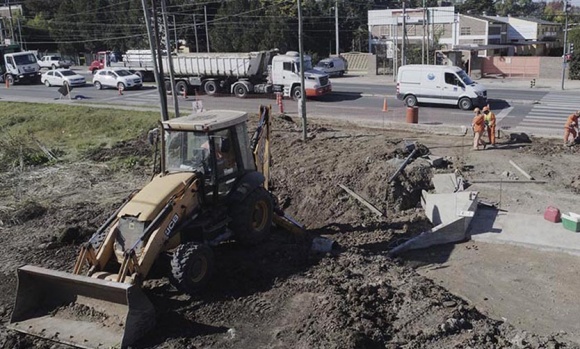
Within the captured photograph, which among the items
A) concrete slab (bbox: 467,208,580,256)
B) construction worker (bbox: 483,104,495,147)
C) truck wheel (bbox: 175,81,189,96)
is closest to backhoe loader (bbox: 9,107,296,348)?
concrete slab (bbox: 467,208,580,256)

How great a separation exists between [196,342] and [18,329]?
8.47 feet

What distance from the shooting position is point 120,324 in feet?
25.7

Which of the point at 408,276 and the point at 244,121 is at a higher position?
the point at 244,121

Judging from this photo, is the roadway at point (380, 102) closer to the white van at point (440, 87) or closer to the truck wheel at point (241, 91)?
the truck wheel at point (241, 91)

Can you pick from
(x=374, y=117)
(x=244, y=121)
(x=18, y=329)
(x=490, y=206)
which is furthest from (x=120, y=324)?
(x=374, y=117)

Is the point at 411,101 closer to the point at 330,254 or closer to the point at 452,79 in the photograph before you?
the point at 452,79

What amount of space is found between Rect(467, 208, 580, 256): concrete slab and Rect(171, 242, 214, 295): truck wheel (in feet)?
19.4

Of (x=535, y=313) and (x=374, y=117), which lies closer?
(x=535, y=313)

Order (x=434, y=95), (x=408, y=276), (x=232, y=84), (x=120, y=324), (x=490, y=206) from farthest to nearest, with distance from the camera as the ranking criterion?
(x=232, y=84) → (x=434, y=95) → (x=490, y=206) → (x=408, y=276) → (x=120, y=324)

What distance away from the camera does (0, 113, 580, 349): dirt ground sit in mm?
7906

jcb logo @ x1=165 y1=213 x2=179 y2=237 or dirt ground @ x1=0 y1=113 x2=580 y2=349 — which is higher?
Result: jcb logo @ x1=165 y1=213 x2=179 y2=237

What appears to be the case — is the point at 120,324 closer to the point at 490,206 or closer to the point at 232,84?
the point at 490,206

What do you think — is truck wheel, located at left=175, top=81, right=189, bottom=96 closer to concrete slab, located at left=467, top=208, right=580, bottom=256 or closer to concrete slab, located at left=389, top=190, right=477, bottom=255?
concrete slab, located at left=389, top=190, right=477, bottom=255

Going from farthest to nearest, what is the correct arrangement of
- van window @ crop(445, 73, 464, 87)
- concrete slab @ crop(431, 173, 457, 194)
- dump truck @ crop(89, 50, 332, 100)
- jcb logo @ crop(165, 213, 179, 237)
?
dump truck @ crop(89, 50, 332, 100)
van window @ crop(445, 73, 464, 87)
concrete slab @ crop(431, 173, 457, 194)
jcb logo @ crop(165, 213, 179, 237)
